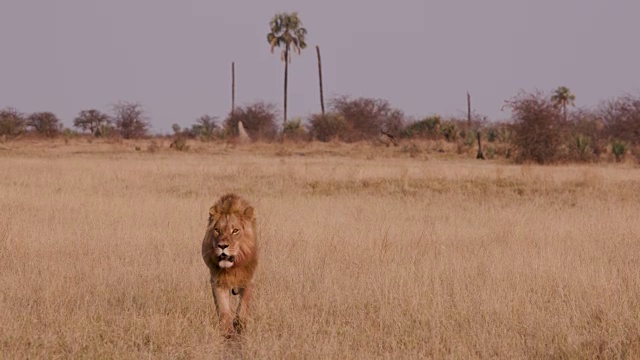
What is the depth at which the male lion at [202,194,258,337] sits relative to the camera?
5.27 meters

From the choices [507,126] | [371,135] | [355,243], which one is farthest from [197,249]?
[371,135]

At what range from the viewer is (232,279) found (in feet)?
17.9

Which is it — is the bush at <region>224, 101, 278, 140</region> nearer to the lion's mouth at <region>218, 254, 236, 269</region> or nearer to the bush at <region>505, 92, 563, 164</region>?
the bush at <region>505, 92, 563, 164</region>

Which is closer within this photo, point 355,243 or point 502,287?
point 502,287

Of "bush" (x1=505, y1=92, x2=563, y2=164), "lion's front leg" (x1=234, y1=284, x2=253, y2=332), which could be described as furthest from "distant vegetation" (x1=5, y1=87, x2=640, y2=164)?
"lion's front leg" (x1=234, y1=284, x2=253, y2=332)

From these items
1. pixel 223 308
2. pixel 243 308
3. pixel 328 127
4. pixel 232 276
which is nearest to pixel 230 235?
pixel 232 276

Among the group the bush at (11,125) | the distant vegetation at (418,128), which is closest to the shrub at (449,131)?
the distant vegetation at (418,128)

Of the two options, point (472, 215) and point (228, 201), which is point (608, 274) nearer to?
point (228, 201)

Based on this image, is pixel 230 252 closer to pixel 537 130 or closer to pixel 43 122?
pixel 537 130

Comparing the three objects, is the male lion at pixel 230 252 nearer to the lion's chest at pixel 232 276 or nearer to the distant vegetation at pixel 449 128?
the lion's chest at pixel 232 276

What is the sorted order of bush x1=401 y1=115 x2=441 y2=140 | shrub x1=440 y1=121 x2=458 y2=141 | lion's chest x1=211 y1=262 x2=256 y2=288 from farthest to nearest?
bush x1=401 y1=115 x2=441 y2=140 → shrub x1=440 y1=121 x2=458 y2=141 → lion's chest x1=211 y1=262 x2=256 y2=288

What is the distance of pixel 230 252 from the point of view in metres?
5.23

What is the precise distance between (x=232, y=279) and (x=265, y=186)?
11768 mm

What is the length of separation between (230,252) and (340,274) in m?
2.75
